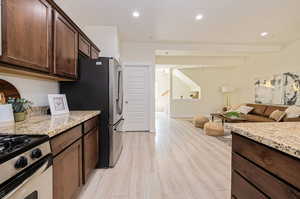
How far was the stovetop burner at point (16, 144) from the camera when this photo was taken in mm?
812

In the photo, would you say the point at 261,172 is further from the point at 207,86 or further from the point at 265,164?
the point at 207,86

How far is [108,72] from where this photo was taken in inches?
102

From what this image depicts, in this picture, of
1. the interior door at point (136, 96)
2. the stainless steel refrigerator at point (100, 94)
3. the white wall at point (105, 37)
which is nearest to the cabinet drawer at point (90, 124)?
the stainless steel refrigerator at point (100, 94)

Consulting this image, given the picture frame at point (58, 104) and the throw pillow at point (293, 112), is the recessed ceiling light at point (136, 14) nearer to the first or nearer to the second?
the picture frame at point (58, 104)

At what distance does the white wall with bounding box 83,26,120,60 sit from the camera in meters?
3.97

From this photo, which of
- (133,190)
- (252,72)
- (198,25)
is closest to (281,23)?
(198,25)

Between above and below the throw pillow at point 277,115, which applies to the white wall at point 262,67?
above

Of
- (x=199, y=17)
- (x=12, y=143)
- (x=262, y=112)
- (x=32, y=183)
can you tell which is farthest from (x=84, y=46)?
(x=262, y=112)

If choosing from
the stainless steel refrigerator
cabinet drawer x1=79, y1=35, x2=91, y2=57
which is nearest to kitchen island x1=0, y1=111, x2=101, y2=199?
the stainless steel refrigerator

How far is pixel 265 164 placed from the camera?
1.00 metres

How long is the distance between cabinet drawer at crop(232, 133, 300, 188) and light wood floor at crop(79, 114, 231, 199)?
1018 millimetres

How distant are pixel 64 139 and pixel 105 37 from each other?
3.14 meters

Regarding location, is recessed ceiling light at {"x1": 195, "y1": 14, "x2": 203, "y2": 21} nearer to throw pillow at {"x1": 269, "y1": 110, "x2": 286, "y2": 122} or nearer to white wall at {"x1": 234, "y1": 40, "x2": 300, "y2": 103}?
throw pillow at {"x1": 269, "y1": 110, "x2": 286, "y2": 122}

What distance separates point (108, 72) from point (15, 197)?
1.97 metres
